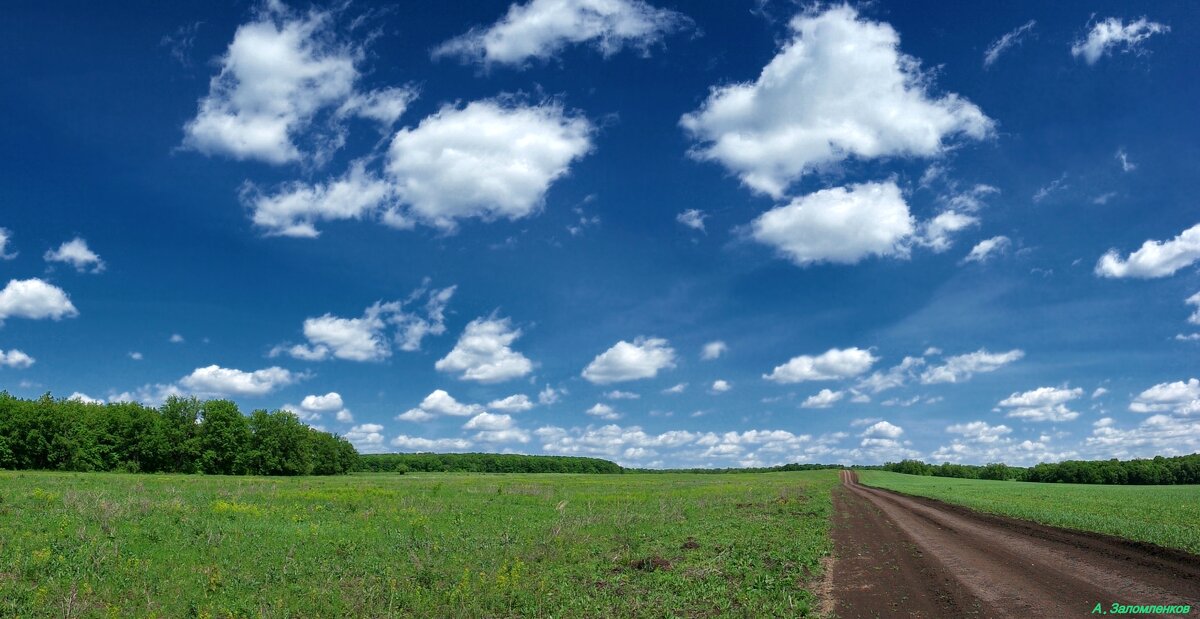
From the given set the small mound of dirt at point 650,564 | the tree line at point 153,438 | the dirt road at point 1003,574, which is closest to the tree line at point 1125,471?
the dirt road at point 1003,574

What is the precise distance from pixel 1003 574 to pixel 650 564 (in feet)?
29.3

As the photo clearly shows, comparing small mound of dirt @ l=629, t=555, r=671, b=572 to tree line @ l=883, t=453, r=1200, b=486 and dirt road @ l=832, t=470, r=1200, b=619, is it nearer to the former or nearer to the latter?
dirt road @ l=832, t=470, r=1200, b=619

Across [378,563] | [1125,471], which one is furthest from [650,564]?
[1125,471]

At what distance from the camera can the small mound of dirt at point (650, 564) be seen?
17656 millimetres

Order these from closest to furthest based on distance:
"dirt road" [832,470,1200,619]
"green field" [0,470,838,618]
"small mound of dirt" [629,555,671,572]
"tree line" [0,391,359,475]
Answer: "dirt road" [832,470,1200,619] → "green field" [0,470,838,618] → "small mound of dirt" [629,555,671,572] → "tree line" [0,391,359,475]

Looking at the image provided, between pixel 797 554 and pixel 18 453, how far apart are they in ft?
363

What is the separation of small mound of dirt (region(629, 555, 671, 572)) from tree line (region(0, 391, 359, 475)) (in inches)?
4047

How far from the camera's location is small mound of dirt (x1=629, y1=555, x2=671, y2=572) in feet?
57.9

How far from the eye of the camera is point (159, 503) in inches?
1049

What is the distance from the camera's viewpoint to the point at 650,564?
18.0 metres

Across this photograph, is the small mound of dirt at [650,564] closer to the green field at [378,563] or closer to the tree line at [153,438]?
the green field at [378,563]

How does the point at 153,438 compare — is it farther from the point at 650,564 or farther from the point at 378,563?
the point at 650,564

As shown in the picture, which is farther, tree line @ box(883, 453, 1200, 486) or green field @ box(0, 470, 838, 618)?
tree line @ box(883, 453, 1200, 486)

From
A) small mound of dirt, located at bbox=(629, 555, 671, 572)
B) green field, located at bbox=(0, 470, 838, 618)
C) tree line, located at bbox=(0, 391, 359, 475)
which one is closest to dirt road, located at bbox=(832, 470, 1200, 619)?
green field, located at bbox=(0, 470, 838, 618)
